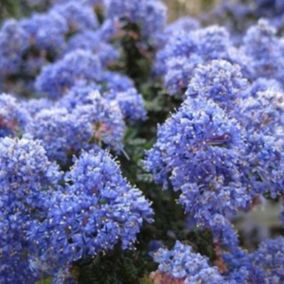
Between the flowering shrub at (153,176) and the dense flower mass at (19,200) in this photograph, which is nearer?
the flowering shrub at (153,176)

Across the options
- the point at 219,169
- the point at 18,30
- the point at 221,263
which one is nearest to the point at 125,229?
the point at 219,169

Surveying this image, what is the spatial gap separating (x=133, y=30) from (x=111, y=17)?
23cm

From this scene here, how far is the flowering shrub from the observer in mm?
2410

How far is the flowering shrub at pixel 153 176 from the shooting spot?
2.41 metres

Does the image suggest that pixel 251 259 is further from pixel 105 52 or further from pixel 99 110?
pixel 105 52

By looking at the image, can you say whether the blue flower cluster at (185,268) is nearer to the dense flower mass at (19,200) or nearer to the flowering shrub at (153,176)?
the flowering shrub at (153,176)

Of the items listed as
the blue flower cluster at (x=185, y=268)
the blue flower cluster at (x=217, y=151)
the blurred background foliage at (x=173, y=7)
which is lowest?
the blue flower cluster at (x=185, y=268)

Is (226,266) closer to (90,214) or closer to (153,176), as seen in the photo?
(153,176)

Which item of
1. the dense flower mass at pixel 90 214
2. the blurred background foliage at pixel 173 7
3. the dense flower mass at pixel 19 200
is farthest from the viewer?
the blurred background foliage at pixel 173 7

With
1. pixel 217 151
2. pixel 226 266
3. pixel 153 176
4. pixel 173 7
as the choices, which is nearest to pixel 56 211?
pixel 153 176

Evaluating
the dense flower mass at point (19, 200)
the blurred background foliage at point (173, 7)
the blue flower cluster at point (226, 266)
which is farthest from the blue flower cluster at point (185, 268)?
the blurred background foliage at point (173, 7)

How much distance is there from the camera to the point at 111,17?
452 cm

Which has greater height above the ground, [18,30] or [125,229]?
[18,30]

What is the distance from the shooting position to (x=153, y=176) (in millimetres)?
2730
